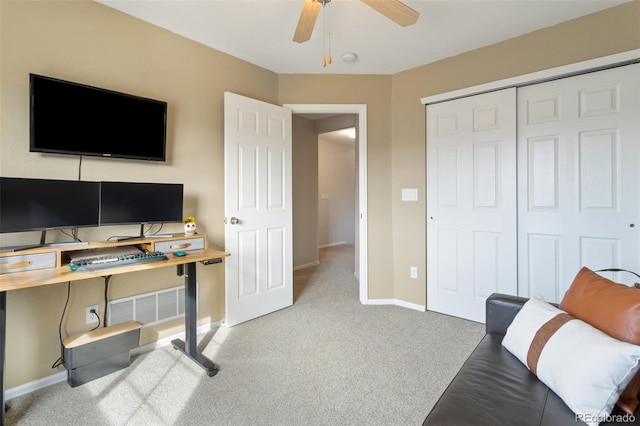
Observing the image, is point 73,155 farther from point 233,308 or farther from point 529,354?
point 529,354

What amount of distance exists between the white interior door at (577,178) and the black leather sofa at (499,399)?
1.49 metres

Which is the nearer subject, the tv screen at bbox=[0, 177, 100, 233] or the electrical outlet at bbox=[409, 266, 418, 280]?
the tv screen at bbox=[0, 177, 100, 233]

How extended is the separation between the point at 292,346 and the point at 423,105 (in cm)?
258

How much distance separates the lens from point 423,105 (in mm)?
3021

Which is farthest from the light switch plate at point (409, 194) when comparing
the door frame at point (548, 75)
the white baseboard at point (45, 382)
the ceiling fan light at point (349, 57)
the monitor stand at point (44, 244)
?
the monitor stand at point (44, 244)

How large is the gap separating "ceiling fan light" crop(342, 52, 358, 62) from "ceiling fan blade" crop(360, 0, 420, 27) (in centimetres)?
101

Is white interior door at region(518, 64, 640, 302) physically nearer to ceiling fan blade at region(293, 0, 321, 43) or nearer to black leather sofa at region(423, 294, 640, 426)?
black leather sofa at region(423, 294, 640, 426)

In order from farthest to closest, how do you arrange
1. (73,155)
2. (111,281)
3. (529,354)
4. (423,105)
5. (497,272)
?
(423,105)
(497,272)
(111,281)
(73,155)
(529,354)

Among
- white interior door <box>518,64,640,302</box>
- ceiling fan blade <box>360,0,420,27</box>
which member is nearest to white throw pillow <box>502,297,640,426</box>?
white interior door <box>518,64,640,302</box>

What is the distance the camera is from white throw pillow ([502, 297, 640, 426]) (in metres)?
0.93

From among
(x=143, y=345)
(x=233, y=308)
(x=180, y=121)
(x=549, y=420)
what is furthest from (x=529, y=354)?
(x=180, y=121)

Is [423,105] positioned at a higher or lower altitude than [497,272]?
higher

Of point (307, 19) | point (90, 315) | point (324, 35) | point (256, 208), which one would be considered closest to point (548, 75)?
point (324, 35)

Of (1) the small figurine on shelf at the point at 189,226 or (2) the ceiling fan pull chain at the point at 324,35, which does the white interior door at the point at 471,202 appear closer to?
(2) the ceiling fan pull chain at the point at 324,35
